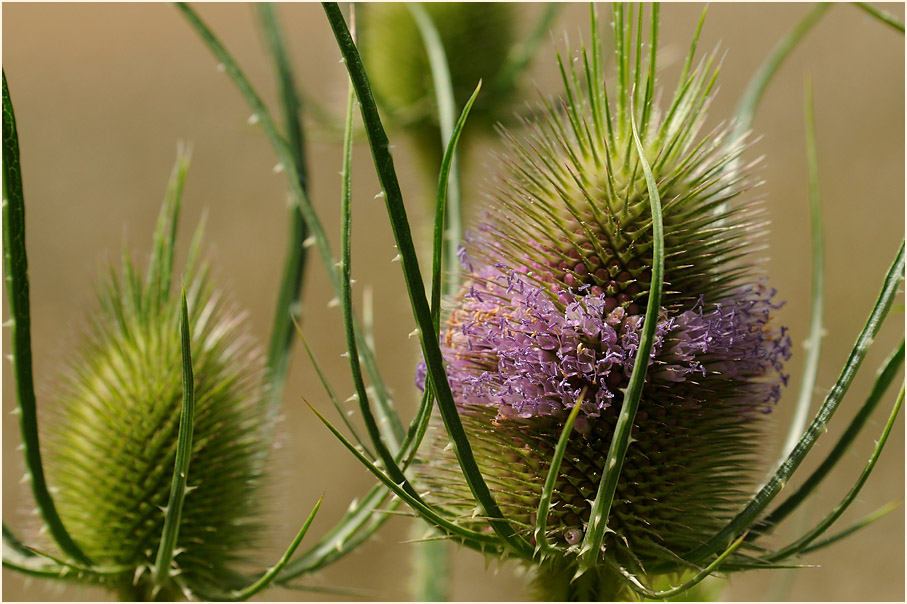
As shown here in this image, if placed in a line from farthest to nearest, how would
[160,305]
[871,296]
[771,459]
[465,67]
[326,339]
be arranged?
[326,339]
[871,296]
[465,67]
[160,305]
[771,459]

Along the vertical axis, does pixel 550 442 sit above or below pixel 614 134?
below

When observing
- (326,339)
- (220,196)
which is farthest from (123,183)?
(326,339)

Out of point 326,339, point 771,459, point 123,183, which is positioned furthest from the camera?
point 123,183

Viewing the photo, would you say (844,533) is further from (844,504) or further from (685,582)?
(685,582)

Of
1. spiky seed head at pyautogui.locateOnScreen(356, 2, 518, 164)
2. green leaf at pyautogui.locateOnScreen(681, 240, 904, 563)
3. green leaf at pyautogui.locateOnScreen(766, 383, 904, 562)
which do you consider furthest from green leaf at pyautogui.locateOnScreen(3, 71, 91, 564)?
spiky seed head at pyautogui.locateOnScreen(356, 2, 518, 164)

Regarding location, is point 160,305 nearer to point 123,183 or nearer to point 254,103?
point 254,103

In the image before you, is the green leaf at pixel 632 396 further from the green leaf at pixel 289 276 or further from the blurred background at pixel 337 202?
the blurred background at pixel 337 202

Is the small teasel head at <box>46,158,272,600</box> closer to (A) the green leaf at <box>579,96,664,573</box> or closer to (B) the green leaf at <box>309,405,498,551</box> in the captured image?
(B) the green leaf at <box>309,405,498,551</box>

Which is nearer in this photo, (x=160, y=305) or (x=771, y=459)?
(x=771, y=459)
